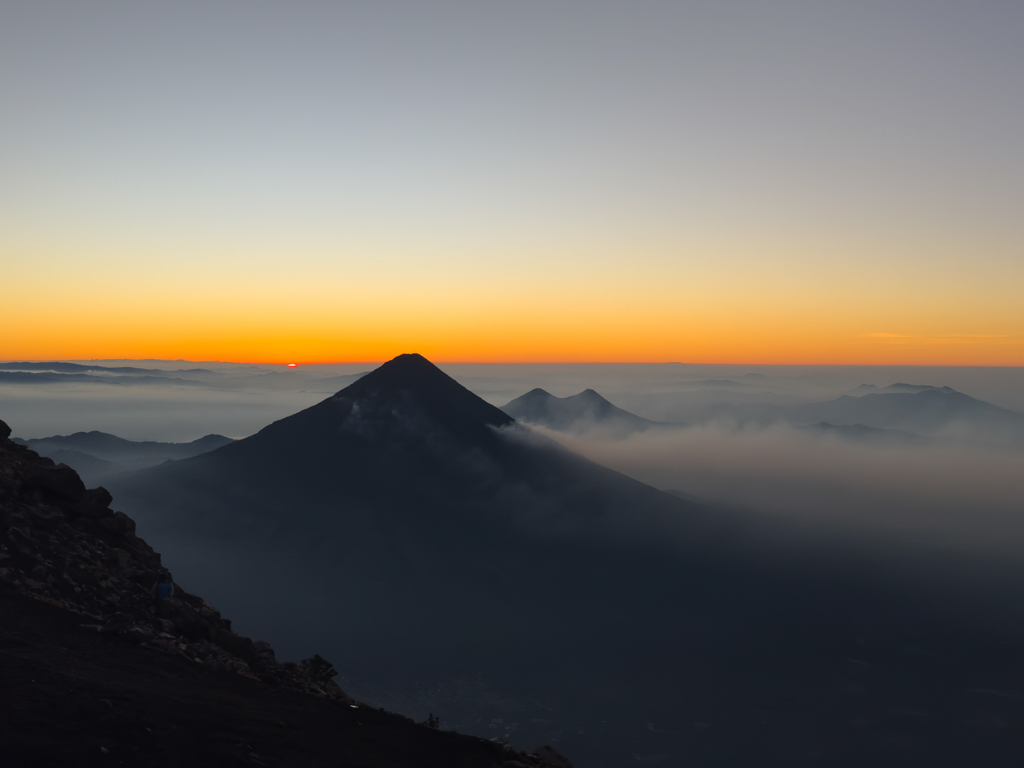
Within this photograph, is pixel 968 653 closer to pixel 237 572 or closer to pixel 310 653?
pixel 310 653

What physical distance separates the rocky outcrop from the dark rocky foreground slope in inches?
2.8

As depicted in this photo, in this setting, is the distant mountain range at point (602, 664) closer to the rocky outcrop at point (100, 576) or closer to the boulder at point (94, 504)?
the rocky outcrop at point (100, 576)

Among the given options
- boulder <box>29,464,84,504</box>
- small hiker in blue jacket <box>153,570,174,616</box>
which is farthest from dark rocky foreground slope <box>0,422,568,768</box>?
small hiker in blue jacket <box>153,570,174,616</box>

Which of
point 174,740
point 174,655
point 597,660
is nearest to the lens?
point 174,740

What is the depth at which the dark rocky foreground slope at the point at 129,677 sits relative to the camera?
2073 cm

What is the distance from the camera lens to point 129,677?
80.6 feet

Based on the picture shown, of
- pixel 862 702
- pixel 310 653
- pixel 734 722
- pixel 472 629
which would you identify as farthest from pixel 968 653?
pixel 310 653

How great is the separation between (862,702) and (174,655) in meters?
184

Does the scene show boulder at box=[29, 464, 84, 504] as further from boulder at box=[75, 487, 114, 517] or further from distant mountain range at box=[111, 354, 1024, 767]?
distant mountain range at box=[111, 354, 1024, 767]

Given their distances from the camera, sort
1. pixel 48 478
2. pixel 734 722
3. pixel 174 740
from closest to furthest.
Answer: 1. pixel 174 740
2. pixel 48 478
3. pixel 734 722

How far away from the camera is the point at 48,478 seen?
115ft

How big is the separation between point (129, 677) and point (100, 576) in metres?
8.74

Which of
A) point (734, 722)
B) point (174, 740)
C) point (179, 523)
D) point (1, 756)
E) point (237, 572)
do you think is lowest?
point (734, 722)

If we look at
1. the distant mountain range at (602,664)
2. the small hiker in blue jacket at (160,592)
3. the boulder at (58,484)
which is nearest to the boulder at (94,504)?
the boulder at (58,484)
